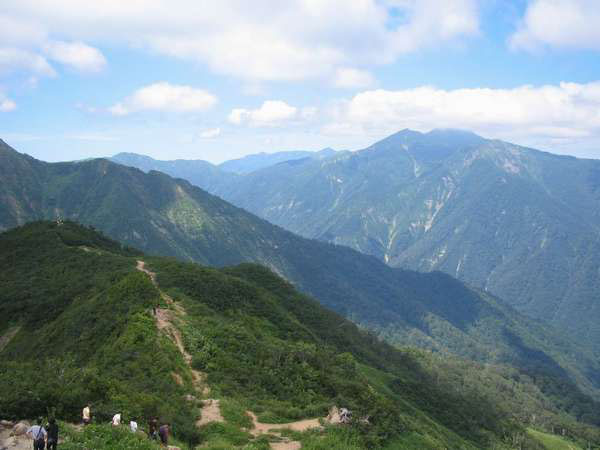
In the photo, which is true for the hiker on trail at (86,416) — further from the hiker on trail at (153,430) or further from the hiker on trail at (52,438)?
the hiker on trail at (52,438)

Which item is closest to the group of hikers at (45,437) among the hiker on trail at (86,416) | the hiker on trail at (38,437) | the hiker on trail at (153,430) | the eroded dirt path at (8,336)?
the hiker on trail at (38,437)

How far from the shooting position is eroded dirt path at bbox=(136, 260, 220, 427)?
39031 millimetres

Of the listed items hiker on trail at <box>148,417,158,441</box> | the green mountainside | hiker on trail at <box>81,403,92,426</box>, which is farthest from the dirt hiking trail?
→ hiker on trail at <box>81,403,92,426</box>

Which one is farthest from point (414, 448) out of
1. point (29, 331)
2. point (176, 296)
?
point (29, 331)

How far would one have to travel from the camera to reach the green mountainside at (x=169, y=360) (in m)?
35.0

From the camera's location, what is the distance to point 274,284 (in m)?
135

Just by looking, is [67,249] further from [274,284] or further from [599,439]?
[599,439]

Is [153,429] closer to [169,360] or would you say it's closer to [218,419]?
[218,419]

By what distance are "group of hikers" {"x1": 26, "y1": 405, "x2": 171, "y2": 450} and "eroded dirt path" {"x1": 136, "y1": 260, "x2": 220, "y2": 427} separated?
5622 mm

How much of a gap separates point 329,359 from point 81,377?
121 feet

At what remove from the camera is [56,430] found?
25.7 meters

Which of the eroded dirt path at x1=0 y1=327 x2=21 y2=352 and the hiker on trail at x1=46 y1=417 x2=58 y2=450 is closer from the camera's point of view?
the hiker on trail at x1=46 y1=417 x2=58 y2=450

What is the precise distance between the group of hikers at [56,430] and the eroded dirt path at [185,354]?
5.62 meters

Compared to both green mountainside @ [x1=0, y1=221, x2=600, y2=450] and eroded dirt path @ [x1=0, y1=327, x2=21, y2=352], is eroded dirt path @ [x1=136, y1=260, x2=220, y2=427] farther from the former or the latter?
eroded dirt path @ [x1=0, y1=327, x2=21, y2=352]
